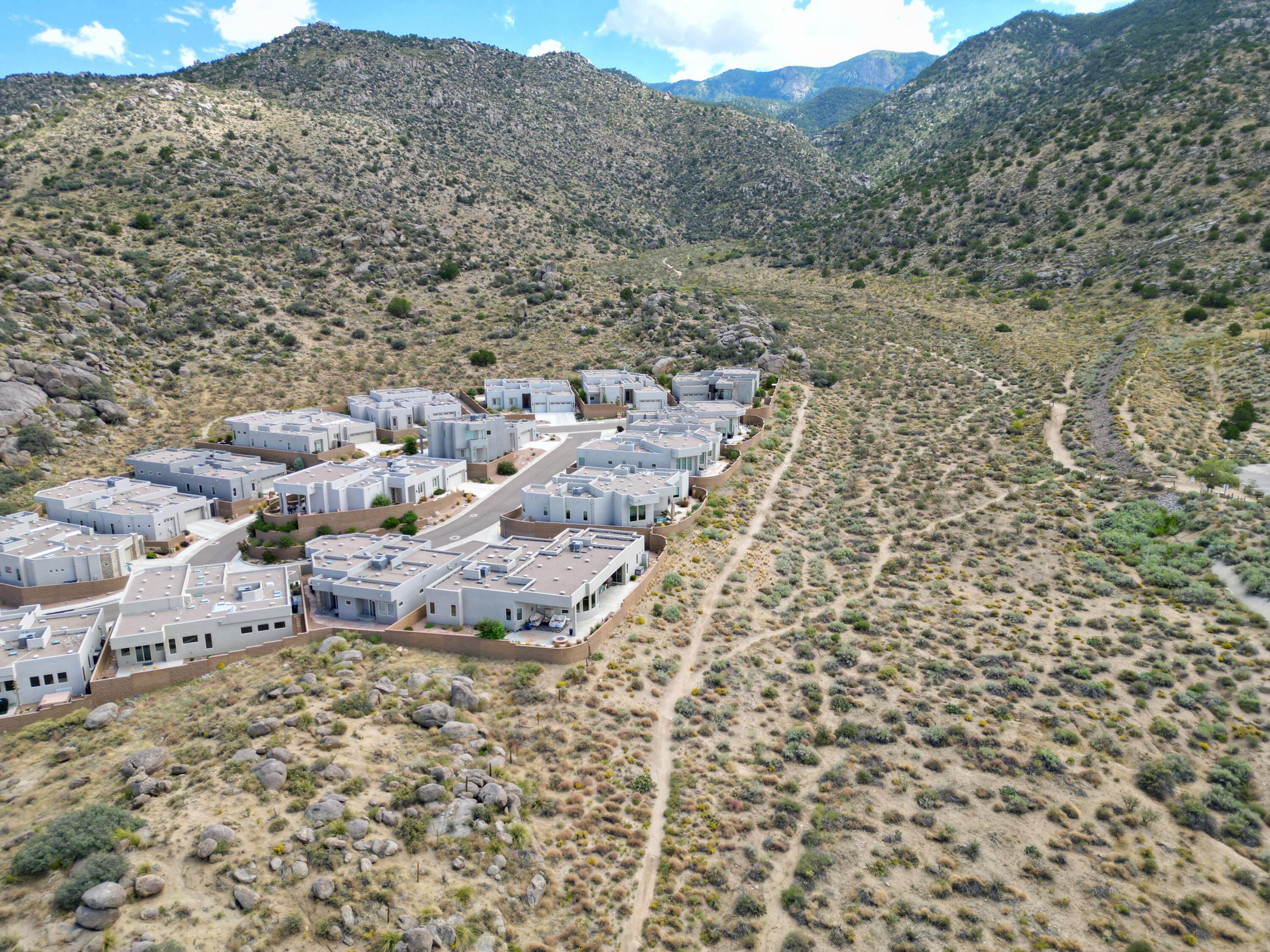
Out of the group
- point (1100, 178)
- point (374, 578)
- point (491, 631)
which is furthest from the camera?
point (1100, 178)

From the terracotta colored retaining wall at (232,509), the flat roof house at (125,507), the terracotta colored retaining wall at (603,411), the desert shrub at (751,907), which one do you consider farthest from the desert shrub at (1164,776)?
the terracotta colored retaining wall at (603,411)

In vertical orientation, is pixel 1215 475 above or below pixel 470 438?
above

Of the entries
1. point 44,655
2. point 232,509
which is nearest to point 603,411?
point 232,509

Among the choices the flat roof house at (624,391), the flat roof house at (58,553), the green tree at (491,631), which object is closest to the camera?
the green tree at (491,631)

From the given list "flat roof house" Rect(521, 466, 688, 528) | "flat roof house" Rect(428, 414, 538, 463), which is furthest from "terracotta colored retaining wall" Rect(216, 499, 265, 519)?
"flat roof house" Rect(521, 466, 688, 528)

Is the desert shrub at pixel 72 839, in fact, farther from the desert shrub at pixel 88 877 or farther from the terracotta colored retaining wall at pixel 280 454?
the terracotta colored retaining wall at pixel 280 454

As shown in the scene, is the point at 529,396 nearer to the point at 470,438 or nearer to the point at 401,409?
the point at 401,409
